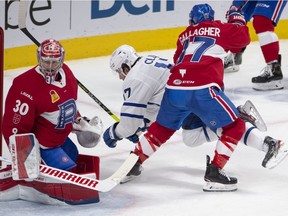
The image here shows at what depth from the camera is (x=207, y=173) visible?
15.8 ft

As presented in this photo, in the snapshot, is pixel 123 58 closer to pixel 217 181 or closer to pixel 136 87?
pixel 136 87

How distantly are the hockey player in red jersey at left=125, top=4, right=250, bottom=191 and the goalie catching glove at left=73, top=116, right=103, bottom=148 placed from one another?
247mm

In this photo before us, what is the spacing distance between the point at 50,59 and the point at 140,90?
1.65 feet

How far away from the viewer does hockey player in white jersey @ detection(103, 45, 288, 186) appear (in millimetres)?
4883

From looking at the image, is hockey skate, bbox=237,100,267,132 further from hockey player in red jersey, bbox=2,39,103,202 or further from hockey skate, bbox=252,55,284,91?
hockey skate, bbox=252,55,284,91

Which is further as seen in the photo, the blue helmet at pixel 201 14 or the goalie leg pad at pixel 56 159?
the blue helmet at pixel 201 14

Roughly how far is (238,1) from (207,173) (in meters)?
2.29

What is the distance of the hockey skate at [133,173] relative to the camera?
4965 millimetres

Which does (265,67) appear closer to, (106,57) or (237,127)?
(106,57)

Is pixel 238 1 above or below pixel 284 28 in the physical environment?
above

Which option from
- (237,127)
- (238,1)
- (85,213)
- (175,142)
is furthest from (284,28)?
(85,213)

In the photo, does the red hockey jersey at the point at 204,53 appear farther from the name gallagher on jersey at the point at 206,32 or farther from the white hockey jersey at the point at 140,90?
the white hockey jersey at the point at 140,90

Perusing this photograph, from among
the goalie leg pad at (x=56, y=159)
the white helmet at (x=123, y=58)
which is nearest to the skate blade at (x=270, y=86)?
the white helmet at (x=123, y=58)

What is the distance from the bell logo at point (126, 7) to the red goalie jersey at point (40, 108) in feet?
8.56
